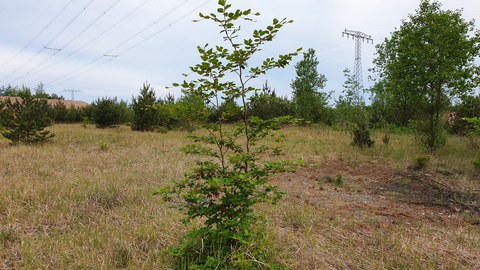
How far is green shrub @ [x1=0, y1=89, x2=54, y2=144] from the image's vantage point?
11469 mm

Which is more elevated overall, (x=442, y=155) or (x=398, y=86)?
(x=398, y=86)

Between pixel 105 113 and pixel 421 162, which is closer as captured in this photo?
pixel 421 162

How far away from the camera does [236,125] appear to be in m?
2.58

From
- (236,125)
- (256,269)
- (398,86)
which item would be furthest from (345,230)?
(398,86)

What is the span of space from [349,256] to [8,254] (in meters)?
3.04

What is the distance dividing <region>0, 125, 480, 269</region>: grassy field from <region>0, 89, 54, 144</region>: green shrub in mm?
4713

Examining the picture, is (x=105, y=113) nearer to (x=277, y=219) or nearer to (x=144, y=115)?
(x=144, y=115)

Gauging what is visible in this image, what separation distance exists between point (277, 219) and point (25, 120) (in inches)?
453

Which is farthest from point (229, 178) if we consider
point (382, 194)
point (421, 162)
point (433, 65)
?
point (433, 65)

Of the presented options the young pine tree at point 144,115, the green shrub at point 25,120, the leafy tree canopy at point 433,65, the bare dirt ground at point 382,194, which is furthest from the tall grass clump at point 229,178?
the young pine tree at point 144,115

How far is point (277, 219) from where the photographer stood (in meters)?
3.80

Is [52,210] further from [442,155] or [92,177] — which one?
[442,155]

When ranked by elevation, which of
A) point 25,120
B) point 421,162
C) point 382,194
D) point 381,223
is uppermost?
point 25,120

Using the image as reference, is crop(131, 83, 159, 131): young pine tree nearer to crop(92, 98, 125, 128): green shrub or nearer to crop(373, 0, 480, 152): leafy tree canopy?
crop(92, 98, 125, 128): green shrub
